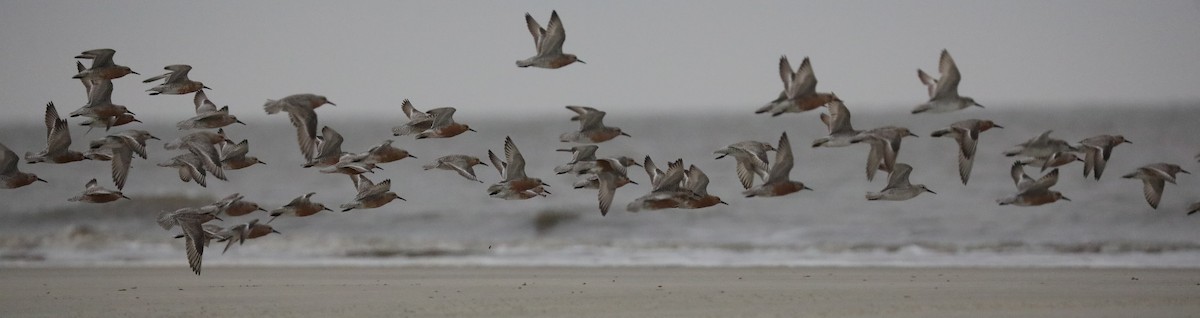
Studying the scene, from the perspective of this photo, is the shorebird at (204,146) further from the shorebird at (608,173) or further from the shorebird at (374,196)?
the shorebird at (608,173)

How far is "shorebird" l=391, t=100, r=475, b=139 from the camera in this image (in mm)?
10820

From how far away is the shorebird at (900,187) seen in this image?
458 inches

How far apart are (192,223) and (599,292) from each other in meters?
3.90

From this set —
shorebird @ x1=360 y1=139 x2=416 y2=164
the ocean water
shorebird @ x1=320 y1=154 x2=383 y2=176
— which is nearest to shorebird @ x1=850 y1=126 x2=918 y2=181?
shorebird @ x1=360 y1=139 x2=416 y2=164

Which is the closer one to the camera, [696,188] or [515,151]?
[696,188]

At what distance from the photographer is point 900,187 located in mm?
11797

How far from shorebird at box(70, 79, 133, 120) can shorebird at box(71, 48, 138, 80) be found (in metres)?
0.08

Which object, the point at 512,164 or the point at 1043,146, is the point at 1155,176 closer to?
the point at 1043,146

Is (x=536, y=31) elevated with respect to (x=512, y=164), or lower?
elevated

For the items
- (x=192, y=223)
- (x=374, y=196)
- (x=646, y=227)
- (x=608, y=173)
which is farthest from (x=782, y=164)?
(x=646, y=227)

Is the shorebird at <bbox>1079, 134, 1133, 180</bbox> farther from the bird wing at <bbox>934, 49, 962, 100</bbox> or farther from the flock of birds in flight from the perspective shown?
the bird wing at <bbox>934, 49, 962, 100</bbox>

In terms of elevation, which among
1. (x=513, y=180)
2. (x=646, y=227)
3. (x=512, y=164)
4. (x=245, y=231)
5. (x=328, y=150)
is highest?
(x=328, y=150)

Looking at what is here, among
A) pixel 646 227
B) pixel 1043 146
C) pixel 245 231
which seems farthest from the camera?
pixel 646 227

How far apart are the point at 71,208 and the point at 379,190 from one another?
17.6 m
